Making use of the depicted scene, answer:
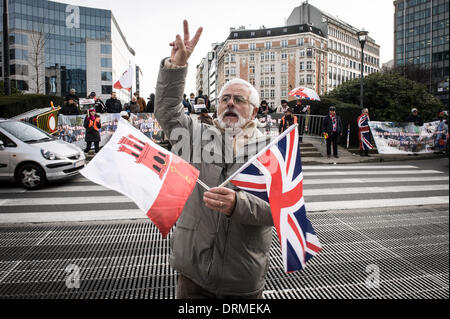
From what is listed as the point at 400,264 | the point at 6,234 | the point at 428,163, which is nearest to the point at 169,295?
the point at 400,264

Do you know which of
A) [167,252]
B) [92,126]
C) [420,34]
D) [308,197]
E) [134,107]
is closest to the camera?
[167,252]

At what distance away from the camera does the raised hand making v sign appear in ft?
6.95

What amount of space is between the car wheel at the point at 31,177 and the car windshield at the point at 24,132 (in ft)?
2.60

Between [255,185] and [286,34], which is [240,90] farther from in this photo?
[286,34]

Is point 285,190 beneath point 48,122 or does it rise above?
beneath

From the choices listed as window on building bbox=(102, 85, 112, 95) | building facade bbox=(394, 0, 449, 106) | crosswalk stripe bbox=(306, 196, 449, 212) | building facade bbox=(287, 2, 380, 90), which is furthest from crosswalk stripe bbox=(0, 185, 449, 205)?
building facade bbox=(287, 2, 380, 90)

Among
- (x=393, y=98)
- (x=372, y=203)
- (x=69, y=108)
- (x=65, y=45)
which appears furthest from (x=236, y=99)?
(x=65, y=45)

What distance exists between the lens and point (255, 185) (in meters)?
1.95

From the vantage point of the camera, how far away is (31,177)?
8.38 meters

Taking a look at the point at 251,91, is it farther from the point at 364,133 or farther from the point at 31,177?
the point at 364,133

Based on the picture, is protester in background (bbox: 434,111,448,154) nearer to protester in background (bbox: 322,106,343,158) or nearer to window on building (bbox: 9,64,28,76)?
protester in background (bbox: 322,106,343,158)

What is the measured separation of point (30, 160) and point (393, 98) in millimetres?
21790

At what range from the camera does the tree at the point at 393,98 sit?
70.7ft
